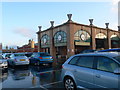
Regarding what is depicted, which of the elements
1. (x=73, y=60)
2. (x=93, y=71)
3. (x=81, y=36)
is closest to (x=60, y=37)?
(x=81, y=36)

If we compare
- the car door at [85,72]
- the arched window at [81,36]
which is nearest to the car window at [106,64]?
the car door at [85,72]

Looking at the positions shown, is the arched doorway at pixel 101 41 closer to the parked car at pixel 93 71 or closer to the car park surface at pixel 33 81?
the car park surface at pixel 33 81

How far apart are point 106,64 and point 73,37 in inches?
916

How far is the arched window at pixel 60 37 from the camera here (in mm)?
28344

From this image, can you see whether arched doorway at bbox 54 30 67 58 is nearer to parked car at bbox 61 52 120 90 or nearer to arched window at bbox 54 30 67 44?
arched window at bbox 54 30 67 44

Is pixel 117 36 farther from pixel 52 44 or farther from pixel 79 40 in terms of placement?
pixel 52 44

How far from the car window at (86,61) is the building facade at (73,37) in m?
21.2

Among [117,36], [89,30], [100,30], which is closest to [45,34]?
[89,30]

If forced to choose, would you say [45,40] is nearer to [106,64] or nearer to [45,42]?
[45,42]

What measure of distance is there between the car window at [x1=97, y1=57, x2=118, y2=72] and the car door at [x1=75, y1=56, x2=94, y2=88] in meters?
0.31

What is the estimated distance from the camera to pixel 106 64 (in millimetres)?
3951

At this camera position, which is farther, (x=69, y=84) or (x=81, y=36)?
(x=81, y=36)

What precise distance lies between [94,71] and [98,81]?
0.35m

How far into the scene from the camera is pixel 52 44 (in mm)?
32031
